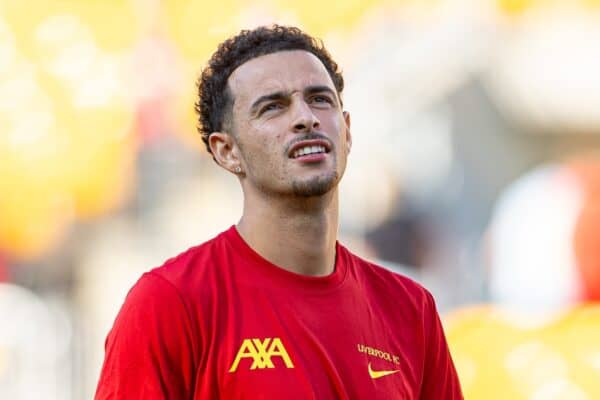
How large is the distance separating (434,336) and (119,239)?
10.8 ft

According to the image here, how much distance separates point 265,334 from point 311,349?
12 cm

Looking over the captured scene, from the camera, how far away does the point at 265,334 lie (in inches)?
108

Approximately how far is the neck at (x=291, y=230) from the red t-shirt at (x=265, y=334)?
0.10 feet

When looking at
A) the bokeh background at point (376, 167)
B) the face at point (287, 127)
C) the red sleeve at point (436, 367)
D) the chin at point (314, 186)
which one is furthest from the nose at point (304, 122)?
the bokeh background at point (376, 167)

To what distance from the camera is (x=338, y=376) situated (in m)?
2.78

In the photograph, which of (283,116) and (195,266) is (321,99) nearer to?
(283,116)

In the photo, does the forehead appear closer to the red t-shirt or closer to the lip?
the lip

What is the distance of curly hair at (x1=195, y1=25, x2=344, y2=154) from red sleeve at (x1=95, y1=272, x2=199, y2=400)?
0.61m

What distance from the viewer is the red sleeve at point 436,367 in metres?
3.12

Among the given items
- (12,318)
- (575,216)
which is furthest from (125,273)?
(575,216)

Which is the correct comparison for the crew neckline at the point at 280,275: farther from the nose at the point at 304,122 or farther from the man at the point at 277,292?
the nose at the point at 304,122

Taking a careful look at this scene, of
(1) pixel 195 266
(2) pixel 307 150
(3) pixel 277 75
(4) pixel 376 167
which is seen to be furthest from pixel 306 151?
(4) pixel 376 167

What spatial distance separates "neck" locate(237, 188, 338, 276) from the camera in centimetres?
291

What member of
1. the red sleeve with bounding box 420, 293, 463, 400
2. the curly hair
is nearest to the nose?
the curly hair
